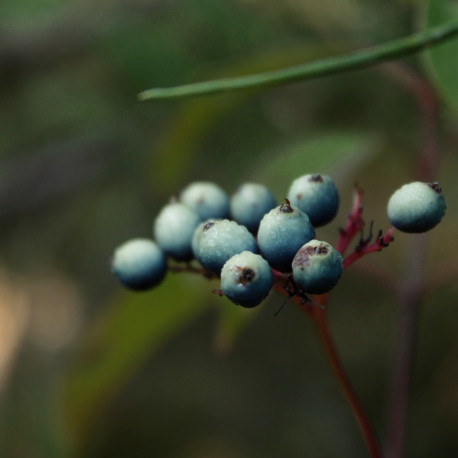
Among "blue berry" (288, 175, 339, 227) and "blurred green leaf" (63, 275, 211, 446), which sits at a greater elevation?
"blurred green leaf" (63, 275, 211, 446)

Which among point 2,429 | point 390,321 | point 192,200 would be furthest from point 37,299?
point 192,200

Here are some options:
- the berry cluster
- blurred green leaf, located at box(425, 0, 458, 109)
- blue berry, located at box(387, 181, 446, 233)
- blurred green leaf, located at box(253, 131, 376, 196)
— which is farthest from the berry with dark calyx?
blurred green leaf, located at box(425, 0, 458, 109)

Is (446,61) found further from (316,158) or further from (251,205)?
(251,205)

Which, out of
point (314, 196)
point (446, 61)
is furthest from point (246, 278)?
point (446, 61)

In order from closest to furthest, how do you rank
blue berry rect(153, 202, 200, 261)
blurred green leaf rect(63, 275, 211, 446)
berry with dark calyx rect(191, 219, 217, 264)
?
berry with dark calyx rect(191, 219, 217, 264)
blue berry rect(153, 202, 200, 261)
blurred green leaf rect(63, 275, 211, 446)

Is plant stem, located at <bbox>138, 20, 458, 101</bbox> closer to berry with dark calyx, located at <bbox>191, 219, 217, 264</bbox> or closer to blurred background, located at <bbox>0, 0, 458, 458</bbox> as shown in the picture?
berry with dark calyx, located at <bbox>191, 219, 217, 264</bbox>

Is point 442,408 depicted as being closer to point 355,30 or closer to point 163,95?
point 355,30
